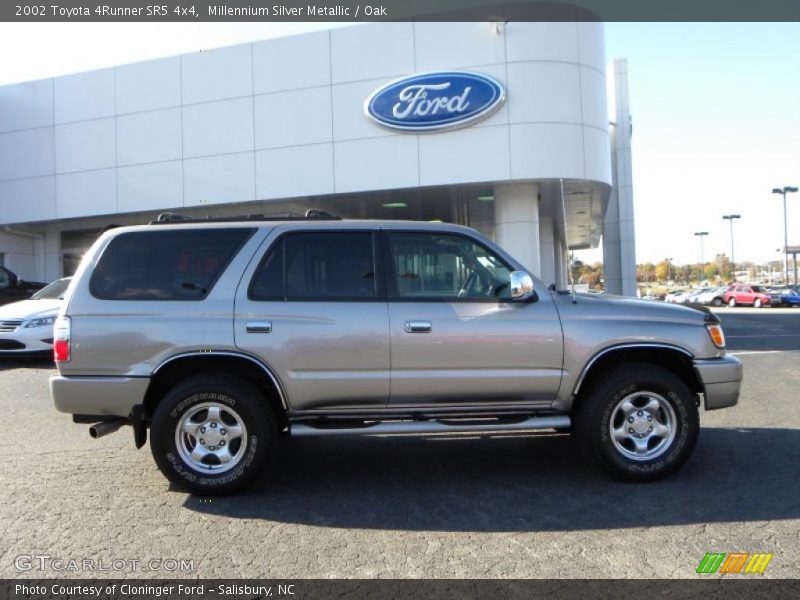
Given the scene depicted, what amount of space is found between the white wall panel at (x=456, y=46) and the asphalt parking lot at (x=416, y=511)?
12761 millimetres

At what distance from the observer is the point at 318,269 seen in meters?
4.94

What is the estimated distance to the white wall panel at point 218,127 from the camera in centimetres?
1833

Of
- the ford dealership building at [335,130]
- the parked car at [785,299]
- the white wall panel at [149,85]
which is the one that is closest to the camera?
the ford dealership building at [335,130]

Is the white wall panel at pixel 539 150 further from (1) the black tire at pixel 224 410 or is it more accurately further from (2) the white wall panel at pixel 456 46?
(1) the black tire at pixel 224 410

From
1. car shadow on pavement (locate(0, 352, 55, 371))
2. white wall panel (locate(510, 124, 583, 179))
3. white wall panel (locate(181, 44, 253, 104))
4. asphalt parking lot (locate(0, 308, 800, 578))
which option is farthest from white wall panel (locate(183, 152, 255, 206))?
asphalt parking lot (locate(0, 308, 800, 578))

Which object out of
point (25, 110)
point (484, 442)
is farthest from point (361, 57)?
point (484, 442)

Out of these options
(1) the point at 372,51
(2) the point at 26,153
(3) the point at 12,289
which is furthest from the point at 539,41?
(2) the point at 26,153

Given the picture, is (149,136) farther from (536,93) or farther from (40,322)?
(536,93)

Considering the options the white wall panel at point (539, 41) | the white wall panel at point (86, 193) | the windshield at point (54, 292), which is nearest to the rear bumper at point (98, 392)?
the windshield at point (54, 292)

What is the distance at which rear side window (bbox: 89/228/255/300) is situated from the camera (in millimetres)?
4812

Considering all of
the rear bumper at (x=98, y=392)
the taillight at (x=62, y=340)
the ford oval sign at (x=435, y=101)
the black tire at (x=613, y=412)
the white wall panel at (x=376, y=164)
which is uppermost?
the ford oval sign at (x=435, y=101)

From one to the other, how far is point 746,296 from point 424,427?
42.2 m

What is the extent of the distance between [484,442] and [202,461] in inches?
107

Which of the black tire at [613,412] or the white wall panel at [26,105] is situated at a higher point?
the white wall panel at [26,105]
